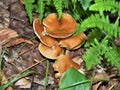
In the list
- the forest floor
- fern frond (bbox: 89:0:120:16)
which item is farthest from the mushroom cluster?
fern frond (bbox: 89:0:120:16)

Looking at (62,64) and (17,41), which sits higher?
(17,41)

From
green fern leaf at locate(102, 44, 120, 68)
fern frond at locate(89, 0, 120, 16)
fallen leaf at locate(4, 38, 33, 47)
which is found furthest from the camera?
fallen leaf at locate(4, 38, 33, 47)

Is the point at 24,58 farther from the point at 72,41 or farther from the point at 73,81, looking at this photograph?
the point at 73,81

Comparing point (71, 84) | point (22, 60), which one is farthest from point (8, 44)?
point (71, 84)

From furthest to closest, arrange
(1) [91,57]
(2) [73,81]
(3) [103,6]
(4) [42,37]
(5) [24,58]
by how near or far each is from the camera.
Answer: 1. (5) [24,58]
2. (4) [42,37]
3. (2) [73,81]
4. (1) [91,57]
5. (3) [103,6]

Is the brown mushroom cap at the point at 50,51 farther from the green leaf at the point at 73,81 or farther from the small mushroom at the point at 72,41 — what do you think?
the green leaf at the point at 73,81

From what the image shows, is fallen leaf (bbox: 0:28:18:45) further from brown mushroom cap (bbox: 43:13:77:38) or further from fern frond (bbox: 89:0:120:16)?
fern frond (bbox: 89:0:120:16)

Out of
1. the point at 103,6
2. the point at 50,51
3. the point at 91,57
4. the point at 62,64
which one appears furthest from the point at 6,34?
the point at 103,6

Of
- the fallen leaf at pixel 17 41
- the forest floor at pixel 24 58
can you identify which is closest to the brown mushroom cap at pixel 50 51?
the forest floor at pixel 24 58
